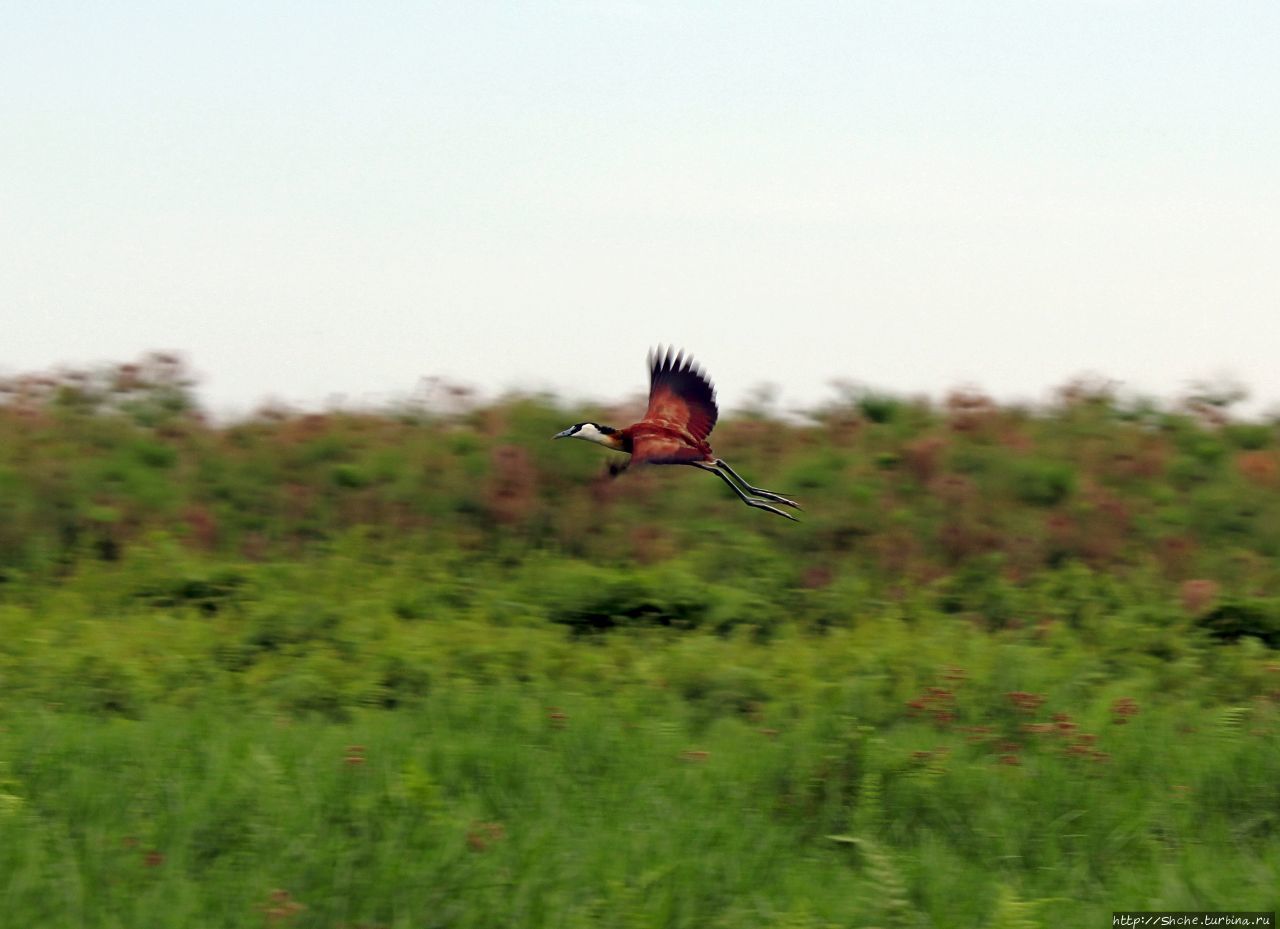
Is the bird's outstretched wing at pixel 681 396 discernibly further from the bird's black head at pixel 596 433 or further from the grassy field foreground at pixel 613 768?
the grassy field foreground at pixel 613 768

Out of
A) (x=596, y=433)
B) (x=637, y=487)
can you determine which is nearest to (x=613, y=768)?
(x=596, y=433)

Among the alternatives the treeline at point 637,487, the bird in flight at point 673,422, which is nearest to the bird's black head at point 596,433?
the bird in flight at point 673,422

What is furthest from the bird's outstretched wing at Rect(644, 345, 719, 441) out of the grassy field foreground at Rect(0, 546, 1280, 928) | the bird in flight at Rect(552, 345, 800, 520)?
the grassy field foreground at Rect(0, 546, 1280, 928)

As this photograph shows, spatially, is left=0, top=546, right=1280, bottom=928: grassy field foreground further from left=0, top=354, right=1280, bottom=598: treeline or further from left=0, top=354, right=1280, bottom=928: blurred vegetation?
left=0, top=354, right=1280, bottom=598: treeline

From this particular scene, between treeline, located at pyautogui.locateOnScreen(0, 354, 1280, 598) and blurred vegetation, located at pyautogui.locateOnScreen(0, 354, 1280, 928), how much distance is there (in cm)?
3

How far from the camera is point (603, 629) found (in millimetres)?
6164

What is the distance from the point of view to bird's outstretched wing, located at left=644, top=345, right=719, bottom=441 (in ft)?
14.1

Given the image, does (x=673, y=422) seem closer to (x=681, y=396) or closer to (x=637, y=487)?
(x=681, y=396)

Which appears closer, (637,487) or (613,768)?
(613,768)

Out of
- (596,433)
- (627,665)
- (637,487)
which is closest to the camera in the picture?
→ (596,433)

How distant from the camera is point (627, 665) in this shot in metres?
5.58

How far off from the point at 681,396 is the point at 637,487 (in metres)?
3.35

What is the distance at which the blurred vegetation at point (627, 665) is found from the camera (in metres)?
3.54

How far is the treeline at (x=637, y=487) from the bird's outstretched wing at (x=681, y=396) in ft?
8.74
